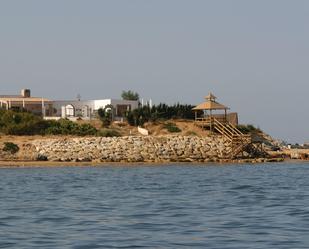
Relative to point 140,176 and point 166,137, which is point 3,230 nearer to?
point 140,176

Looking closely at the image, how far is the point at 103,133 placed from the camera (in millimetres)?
62250

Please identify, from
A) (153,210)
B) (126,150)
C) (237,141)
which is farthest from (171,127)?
(153,210)

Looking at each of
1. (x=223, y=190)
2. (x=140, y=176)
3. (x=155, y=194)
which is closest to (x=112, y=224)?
(x=155, y=194)

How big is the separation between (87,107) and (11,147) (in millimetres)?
20121

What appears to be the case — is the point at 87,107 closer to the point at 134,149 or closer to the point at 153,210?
the point at 134,149

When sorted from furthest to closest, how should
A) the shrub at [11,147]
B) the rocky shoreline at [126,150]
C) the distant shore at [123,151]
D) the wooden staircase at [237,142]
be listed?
the wooden staircase at [237,142], the rocky shoreline at [126,150], the distant shore at [123,151], the shrub at [11,147]

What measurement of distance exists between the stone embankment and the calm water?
10.3 m

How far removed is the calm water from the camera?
61.7 ft

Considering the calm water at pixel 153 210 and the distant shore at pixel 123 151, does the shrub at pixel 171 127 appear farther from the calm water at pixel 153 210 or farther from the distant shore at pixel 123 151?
the calm water at pixel 153 210

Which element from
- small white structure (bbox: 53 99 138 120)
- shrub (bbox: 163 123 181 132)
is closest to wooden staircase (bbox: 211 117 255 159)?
shrub (bbox: 163 123 181 132)

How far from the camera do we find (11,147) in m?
55.5

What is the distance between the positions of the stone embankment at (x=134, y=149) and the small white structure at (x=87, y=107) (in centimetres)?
1295

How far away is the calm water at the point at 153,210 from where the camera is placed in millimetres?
18797

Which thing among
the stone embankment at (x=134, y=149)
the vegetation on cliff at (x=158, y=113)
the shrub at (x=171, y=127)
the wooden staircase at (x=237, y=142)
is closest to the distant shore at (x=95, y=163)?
the stone embankment at (x=134, y=149)
